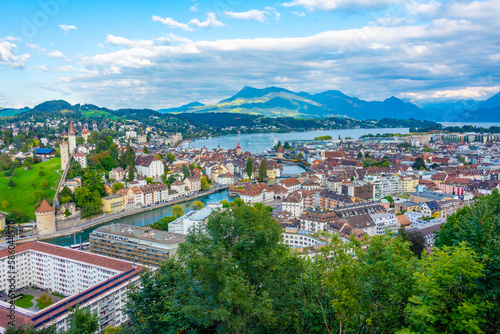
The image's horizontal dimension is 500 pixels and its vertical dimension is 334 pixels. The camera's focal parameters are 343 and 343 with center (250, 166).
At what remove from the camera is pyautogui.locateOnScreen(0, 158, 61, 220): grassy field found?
65.0ft

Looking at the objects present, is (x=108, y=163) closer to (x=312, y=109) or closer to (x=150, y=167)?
(x=150, y=167)

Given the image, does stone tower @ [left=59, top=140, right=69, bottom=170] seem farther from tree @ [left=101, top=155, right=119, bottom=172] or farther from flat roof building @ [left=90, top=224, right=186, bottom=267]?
flat roof building @ [left=90, top=224, right=186, bottom=267]

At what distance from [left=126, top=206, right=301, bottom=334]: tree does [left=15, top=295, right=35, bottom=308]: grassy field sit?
28.7ft

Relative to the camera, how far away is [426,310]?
2.79 metres

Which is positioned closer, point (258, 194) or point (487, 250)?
point (487, 250)

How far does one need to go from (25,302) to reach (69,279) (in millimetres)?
1423

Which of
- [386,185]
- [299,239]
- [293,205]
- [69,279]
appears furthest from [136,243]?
[386,185]

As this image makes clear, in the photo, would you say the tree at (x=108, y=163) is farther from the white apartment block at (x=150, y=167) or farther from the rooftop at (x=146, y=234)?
the rooftop at (x=146, y=234)

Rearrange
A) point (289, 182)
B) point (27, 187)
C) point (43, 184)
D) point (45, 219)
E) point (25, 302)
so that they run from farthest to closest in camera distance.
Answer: point (289, 182)
point (27, 187)
point (43, 184)
point (45, 219)
point (25, 302)

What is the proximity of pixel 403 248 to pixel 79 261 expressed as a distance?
1072cm

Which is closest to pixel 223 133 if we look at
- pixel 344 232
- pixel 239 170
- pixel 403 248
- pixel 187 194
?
pixel 239 170

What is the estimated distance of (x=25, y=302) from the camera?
11.2 meters

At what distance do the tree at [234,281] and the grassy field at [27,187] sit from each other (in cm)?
1864

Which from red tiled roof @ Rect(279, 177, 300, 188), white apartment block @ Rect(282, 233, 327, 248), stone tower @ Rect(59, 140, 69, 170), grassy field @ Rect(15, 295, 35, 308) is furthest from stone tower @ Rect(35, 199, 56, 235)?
red tiled roof @ Rect(279, 177, 300, 188)
